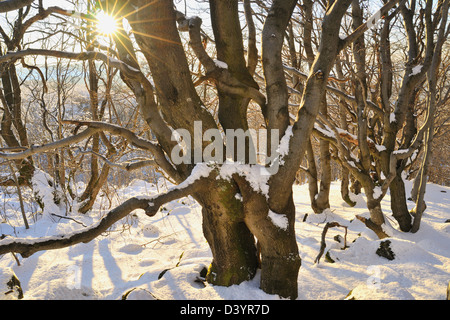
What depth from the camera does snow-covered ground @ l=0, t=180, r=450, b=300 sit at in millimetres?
2652

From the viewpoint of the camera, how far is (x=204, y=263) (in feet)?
11.3

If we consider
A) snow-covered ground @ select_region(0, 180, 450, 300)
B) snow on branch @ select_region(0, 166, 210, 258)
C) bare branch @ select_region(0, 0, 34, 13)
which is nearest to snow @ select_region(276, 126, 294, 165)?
snow on branch @ select_region(0, 166, 210, 258)

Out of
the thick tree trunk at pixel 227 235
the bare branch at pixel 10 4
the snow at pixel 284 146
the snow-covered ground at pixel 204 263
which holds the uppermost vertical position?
the bare branch at pixel 10 4

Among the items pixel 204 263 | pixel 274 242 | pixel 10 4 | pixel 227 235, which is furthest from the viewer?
pixel 204 263

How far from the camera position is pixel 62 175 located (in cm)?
778

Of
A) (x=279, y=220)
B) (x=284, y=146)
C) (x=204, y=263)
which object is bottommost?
(x=204, y=263)

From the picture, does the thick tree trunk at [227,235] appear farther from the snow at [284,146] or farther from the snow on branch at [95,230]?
the snow at [284,146]

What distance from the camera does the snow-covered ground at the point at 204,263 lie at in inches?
104

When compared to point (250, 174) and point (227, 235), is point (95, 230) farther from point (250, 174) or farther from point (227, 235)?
point (250, 174)

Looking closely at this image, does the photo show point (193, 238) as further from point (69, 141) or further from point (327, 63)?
point (327, 63)

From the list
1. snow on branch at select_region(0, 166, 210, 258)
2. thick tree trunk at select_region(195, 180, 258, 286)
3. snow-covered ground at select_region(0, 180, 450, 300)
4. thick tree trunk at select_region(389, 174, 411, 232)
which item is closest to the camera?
snow on branch at select_region(0, 166, 210, 258)

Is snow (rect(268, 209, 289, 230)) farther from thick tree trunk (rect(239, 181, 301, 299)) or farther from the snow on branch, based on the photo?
the snow on branch

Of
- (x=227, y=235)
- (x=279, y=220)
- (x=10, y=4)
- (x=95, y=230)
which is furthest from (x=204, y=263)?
(x=10, y=4)

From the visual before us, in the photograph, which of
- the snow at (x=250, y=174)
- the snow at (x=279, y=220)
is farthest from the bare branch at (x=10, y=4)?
the snow at (x=279, y=220)
